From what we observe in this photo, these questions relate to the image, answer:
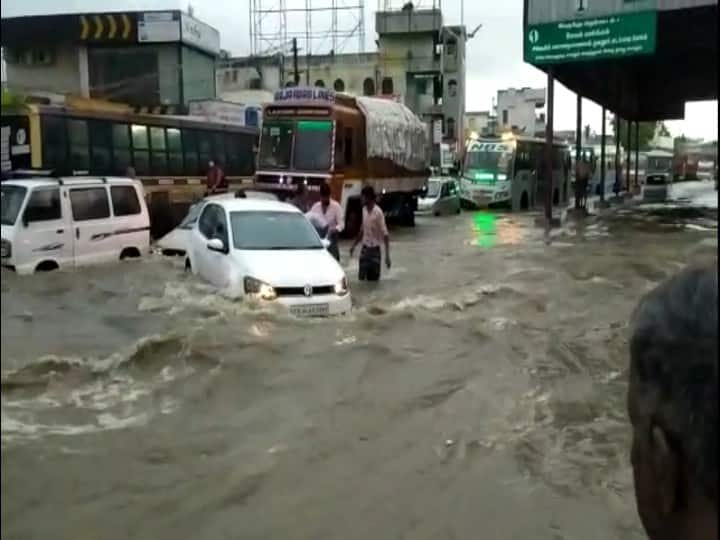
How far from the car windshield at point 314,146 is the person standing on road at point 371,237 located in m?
7.22

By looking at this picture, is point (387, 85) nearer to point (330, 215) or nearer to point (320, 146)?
point (320, 146)

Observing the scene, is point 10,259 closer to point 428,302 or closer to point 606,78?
point 428,302

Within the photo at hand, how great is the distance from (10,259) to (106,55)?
153 inches

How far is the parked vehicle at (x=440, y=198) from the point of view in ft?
101

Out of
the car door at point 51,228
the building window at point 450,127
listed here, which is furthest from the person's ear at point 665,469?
the building window at point 450,127

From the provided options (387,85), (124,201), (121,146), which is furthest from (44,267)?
(387,85)

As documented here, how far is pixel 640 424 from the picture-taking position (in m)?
1.58

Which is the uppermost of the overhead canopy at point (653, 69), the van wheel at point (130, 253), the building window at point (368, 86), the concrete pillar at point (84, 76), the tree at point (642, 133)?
the building window at point (368, 86)

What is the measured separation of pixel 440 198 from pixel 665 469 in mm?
30146

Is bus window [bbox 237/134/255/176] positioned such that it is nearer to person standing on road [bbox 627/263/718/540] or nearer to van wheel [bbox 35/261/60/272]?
van wheel [bbox 35/261/60/272]

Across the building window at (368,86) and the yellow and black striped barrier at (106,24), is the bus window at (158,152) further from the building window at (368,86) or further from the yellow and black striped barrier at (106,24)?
the building window at (368,86)

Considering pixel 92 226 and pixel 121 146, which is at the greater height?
pixel 121 146

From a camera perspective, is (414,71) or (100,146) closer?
(100,146)

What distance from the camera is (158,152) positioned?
61.6 ft
